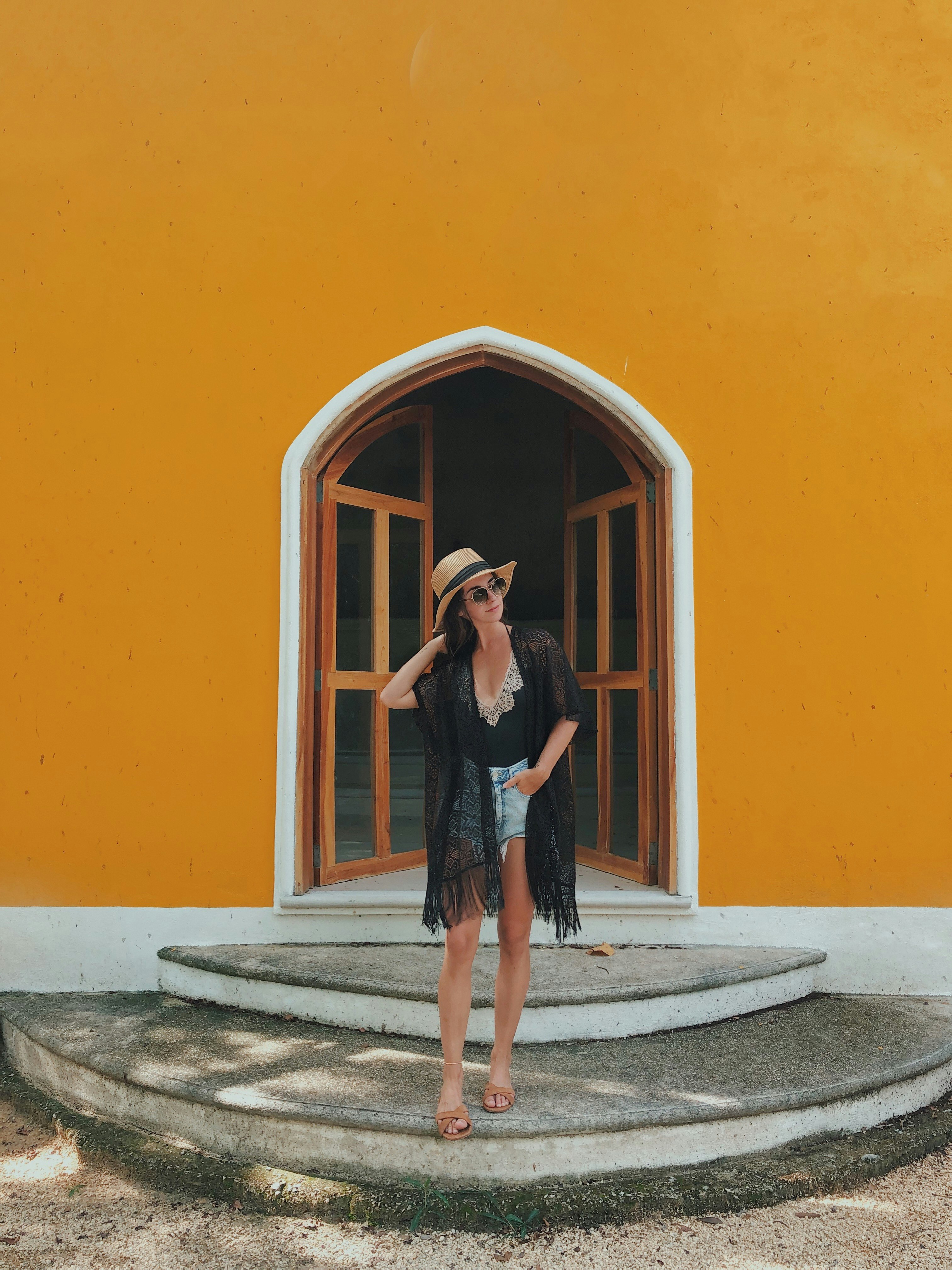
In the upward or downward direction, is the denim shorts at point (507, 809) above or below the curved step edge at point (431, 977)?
above

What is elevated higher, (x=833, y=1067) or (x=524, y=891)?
(x=524, y=891)

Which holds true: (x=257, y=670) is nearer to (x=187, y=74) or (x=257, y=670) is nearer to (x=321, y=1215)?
(x=321, y=1215)

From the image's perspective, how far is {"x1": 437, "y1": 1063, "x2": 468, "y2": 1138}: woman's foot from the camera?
2.39m

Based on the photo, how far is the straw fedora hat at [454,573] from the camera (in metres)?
2.44

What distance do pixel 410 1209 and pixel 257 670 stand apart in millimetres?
2015

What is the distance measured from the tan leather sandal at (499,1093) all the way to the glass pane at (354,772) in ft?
4.98

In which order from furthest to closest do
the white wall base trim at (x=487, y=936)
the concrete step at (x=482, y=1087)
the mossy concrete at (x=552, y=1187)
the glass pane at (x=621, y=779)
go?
the glass pane at (x=621, y=779) < the white wall base trim at (x=487, y=936) < the concrete step at (x=482, y=1087) < the mossy concrete at (x=552, y=1187)

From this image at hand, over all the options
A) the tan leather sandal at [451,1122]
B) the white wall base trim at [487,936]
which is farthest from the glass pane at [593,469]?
the tan leather sandal at [451,1122]

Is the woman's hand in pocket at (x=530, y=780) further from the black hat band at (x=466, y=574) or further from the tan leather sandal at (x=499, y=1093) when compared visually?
the tan leather sandal at (x=499, y=1093)

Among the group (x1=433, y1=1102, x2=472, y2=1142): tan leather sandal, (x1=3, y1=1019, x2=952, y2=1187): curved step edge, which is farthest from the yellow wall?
(x1=433, y1=1102, x2=472, y2=1142): tan leather sandal

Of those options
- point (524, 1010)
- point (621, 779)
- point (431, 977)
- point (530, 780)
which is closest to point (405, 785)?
point (621, 779)

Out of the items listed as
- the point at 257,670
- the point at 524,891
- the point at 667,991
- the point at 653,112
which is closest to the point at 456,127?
the point at 653,112

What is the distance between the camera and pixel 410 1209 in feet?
7.81

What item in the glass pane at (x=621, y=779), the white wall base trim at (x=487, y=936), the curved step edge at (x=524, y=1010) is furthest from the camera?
the glass pane at (x=621, y=779)
